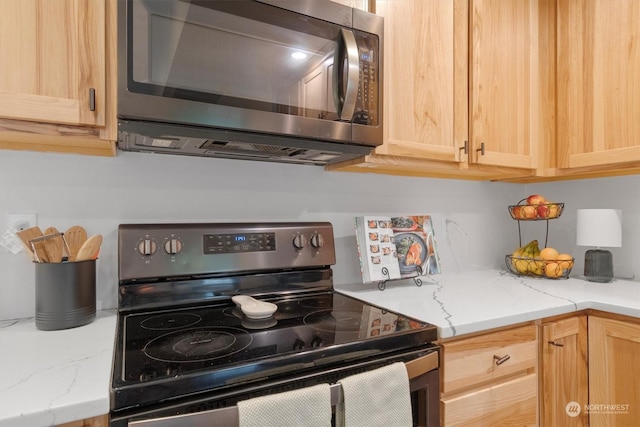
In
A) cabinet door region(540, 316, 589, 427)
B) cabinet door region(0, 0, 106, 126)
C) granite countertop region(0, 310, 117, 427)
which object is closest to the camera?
granite countertop region(0, 310, 117, 427)

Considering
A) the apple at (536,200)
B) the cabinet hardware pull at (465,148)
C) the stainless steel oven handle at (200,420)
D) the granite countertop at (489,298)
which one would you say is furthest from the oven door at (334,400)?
the apple at (536,200)

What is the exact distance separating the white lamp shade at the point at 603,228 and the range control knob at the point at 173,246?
1742 millimetres

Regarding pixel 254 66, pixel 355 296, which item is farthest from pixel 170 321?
pixel 254 66

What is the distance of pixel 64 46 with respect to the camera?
0.86m

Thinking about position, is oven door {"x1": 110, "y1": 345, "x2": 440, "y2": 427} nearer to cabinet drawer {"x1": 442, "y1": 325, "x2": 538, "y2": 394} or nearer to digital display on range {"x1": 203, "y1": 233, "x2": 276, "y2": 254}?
cabinet drawer {"x1": 442, "y1": 325, "x2": 538, "y2": 394}

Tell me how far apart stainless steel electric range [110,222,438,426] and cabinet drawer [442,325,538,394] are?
70 mm

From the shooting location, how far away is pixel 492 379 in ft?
3.47

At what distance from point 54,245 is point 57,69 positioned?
45cm

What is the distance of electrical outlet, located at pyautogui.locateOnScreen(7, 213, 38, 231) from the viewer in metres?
1.06

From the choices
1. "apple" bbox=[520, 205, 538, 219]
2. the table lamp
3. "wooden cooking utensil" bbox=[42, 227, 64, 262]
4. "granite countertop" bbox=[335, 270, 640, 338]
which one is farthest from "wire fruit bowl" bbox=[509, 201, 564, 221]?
"wooden cooking utensil" bbox=[42, 227, 64, 262]

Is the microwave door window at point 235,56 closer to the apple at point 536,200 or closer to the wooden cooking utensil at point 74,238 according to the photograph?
the wooden cooking utensil at point 74,238

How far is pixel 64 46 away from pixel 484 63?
144cm

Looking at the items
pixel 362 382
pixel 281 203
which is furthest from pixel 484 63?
pixel 362 382

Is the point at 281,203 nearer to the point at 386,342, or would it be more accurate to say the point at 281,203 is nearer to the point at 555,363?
the point at 386,342
